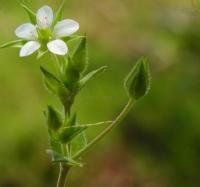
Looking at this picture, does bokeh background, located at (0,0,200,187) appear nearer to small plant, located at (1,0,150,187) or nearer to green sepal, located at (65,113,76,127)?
small plant, located at (1,0,150,187)

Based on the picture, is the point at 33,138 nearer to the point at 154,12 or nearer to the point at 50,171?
the point at 50,171

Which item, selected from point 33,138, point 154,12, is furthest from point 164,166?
point 154,12

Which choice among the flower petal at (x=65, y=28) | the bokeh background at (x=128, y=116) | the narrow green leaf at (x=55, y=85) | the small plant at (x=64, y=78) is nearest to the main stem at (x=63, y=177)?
the small plant at (x=64, y=78)

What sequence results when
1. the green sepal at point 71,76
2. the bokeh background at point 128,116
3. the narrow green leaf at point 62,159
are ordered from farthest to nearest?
the bokeh background at point 128,116, the green sepal at point 71,76, the narrow green leaf at point 62,159

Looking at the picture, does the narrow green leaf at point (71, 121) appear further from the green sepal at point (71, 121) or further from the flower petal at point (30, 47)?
the flower petal at point (30, 47)

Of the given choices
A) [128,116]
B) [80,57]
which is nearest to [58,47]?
[80,57]

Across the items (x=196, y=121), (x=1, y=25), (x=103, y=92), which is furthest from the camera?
(x=1, y=25)

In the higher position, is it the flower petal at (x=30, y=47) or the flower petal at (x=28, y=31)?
the flower petal at (x=28, y=31)

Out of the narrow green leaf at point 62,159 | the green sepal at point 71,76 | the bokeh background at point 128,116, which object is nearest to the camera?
the narrow green leaf at point 62,159

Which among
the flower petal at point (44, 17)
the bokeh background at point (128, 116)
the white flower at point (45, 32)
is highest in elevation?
the flower petal at point (44, 17)
